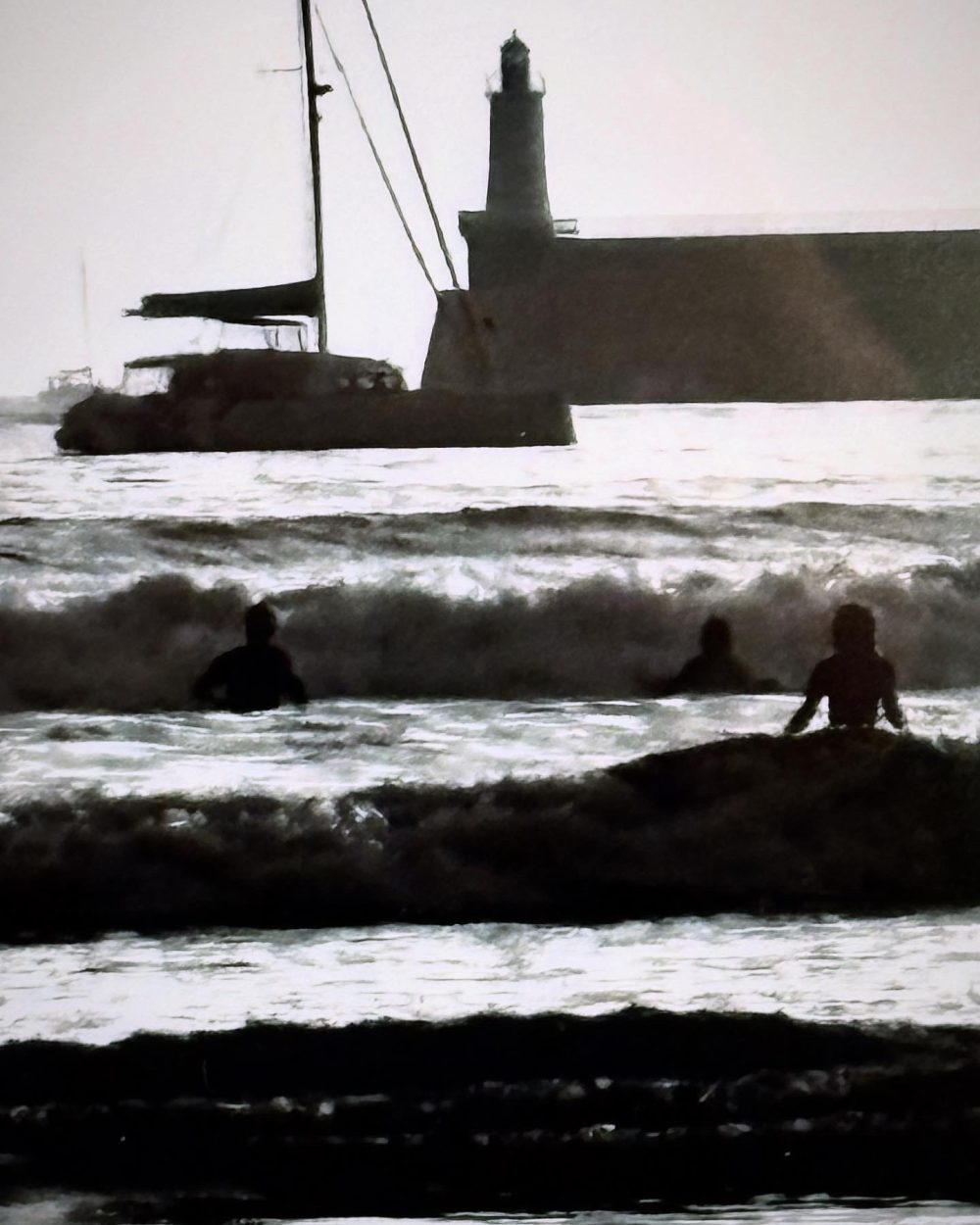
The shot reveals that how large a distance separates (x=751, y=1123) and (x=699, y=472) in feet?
2.54

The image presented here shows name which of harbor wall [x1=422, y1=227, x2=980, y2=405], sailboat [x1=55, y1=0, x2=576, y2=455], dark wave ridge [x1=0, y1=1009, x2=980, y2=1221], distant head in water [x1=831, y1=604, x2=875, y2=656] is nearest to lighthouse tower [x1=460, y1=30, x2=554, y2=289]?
harbor wall [x1=422, y1=227, x2=980, y2=405]

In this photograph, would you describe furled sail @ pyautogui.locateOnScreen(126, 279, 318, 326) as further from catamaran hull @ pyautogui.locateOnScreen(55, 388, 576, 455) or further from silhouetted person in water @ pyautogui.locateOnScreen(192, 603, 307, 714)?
silhouetted person in water @ pyautogui.locateOnScreen(192, 603, 307, 714)

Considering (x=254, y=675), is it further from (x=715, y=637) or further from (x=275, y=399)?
(x=715, y=637)

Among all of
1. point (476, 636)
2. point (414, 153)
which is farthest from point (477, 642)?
point (414, 153)

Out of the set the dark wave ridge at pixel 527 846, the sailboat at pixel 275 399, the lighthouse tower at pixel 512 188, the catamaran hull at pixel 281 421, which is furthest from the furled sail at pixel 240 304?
the dark wave ridge at pixel 527 846

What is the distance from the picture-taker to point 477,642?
130 cm

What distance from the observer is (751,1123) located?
1.23 meters

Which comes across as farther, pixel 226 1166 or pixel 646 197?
pixel 646 197

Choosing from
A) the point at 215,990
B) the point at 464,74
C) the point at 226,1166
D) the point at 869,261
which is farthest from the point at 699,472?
the point at 226,1166

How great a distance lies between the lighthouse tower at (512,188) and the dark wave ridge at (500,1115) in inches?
36.7

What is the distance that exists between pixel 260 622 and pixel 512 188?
63 centimetres

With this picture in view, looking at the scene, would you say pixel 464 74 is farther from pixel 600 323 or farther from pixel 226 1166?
pixel 226 1166

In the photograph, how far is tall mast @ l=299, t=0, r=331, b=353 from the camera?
1306 millimetres

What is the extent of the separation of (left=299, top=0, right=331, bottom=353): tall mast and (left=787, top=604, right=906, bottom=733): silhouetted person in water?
0.73m
